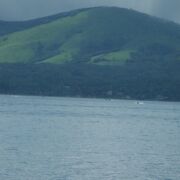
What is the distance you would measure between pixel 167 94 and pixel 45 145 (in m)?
131

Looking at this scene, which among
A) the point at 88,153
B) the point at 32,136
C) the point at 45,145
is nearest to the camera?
the point at 88,153

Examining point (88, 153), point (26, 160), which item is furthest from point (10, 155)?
point (88, 153)

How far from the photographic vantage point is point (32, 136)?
68000mm

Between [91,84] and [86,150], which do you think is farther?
[91,84]

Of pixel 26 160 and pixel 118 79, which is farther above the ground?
pixel 26 160

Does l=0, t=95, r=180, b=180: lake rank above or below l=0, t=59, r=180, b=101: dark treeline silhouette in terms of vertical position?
above

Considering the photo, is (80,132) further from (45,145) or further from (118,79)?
(118,79)

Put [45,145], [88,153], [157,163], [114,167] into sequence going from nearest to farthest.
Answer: [114,167] < [157,163] < [88,153] < [45,145]

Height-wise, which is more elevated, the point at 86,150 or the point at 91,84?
the point at 86,150

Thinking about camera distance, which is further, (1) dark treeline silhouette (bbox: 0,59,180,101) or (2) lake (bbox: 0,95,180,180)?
(1) dark treeline silhouette (bbox: 0,59,180,101)

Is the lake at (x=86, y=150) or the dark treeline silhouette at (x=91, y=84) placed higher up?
the lake at (x=86, y=150)

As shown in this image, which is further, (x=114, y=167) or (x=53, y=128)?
(x=53, y=128)

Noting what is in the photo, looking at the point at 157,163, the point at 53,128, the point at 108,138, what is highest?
the point at 157,163

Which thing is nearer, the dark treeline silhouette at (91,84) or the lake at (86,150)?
the lake at (86,150)
